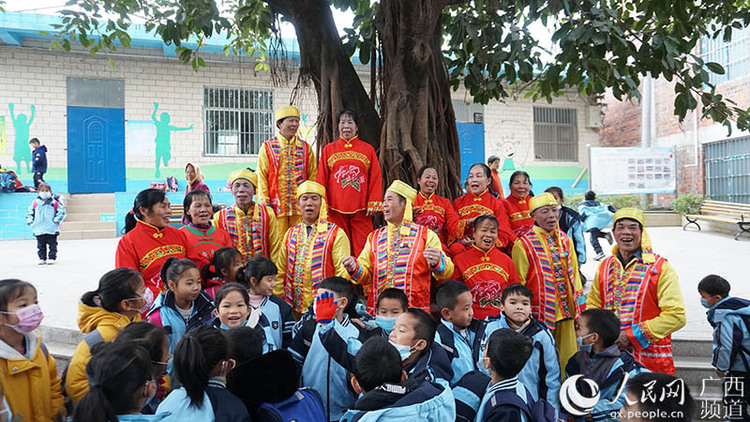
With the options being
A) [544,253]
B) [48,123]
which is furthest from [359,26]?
[48,123]

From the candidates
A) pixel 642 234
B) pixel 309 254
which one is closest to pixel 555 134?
pixel 642 234

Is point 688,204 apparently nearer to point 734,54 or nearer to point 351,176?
point 734,54

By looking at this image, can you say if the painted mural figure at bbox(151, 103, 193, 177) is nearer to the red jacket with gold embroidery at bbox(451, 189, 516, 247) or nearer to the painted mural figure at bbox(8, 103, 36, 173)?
the painted mural figure at bbox(8, 103, 36, 173)

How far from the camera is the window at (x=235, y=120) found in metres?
14.3

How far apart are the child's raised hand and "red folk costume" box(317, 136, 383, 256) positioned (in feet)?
5.29

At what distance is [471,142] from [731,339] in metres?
13.7

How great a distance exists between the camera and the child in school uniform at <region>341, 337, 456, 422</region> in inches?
76.8

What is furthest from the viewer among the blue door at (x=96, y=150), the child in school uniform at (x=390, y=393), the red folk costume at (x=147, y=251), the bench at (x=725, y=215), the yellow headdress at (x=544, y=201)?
the blue door at (x=96, y=150)

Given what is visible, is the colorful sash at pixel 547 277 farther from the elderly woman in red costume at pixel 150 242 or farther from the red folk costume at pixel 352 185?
the elderly woman in red costume at pixel 150 242

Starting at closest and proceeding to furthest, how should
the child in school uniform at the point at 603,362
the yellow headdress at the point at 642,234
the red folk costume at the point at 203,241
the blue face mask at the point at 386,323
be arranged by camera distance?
the child in school uniform at the point at 603,362 → the blue face mask at the point at 386,323 → the yellow headdress at the point at 642,234 → the red folk costume at the point at 203,241

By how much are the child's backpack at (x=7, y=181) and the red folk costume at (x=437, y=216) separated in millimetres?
11326

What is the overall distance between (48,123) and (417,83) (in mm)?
11720

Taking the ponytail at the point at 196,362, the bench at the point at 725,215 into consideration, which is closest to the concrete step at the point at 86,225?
the ponytail at the point at 196,362

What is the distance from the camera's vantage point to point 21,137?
1298 cm
